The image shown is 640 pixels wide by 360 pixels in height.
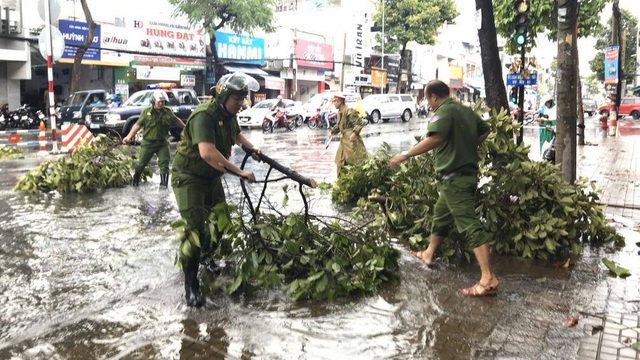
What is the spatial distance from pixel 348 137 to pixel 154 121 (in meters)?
3.10

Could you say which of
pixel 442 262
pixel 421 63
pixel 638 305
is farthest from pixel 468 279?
pixel 421 63

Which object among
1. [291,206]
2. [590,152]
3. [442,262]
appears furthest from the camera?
[590,152]

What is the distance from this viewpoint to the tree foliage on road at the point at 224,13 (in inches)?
1165

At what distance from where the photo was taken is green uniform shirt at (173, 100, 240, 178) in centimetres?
416

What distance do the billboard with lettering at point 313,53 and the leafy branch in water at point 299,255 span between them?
3464cm

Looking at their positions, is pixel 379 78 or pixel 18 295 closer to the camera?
pixel 18 295

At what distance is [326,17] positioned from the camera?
46.4 metres

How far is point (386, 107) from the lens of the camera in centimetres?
3353

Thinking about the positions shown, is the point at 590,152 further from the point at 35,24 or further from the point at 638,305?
the point at 35,24

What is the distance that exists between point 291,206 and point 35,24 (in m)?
22.6

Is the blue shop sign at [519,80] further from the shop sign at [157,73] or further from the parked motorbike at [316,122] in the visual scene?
the shop sign at [157,73]

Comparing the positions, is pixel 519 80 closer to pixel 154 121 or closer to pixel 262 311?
pixel 154 121

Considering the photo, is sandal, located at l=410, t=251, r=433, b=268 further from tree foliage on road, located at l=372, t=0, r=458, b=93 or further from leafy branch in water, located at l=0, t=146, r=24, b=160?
tree foliage on road, located at l=372, t=0, r=458, b=93

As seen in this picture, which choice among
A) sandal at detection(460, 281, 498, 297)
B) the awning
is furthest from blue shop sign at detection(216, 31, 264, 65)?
sandal at detection(460, 281, 498, 297)
